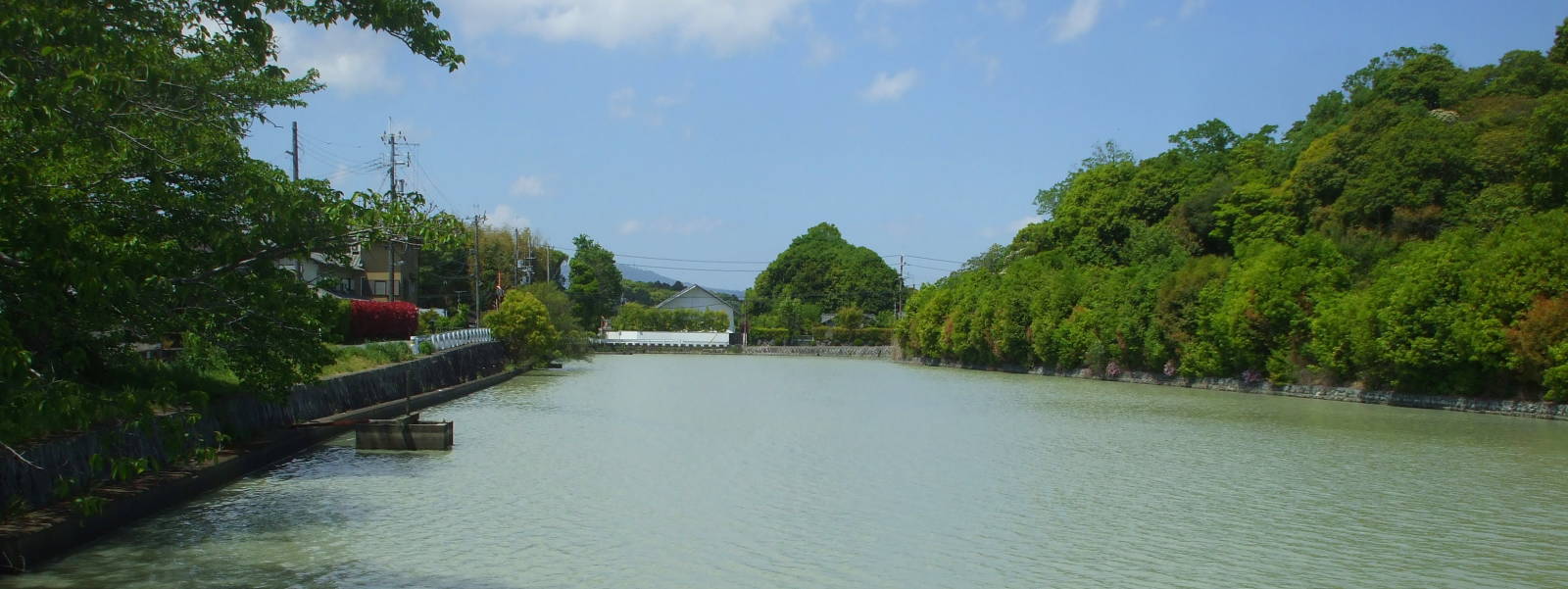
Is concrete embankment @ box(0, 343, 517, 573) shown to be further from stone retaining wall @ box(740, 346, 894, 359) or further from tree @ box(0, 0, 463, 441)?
stone retaining wall @ box(740, 346, 894, 359)

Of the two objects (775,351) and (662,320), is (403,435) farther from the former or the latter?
(662,320)

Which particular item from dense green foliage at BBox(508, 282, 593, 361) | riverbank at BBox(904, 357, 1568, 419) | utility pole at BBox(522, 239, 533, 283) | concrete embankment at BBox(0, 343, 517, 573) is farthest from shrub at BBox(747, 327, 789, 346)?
concrete embankment at BBox(0, 343, 517, 573)

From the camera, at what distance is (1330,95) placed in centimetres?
5912

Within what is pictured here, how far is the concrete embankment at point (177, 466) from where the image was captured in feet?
29.1

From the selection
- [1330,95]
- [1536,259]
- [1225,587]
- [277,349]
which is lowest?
[1225,587]

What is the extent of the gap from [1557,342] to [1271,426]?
6.56 metres

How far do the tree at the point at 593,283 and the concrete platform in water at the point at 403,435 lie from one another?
54444mm

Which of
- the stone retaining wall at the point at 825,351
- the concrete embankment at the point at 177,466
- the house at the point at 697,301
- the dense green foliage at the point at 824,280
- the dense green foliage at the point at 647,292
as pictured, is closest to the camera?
the concrete embankment at the point at 177,466

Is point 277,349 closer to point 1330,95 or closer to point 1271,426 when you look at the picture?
point 1271,426

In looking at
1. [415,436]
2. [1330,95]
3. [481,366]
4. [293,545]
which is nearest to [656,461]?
[415,436]

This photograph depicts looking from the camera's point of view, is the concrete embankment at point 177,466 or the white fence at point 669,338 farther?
the white fence at point 669,338

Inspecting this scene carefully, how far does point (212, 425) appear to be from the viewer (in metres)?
13.4

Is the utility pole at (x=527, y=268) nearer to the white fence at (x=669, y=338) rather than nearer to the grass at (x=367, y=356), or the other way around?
the white fence at (x=669, y=338)

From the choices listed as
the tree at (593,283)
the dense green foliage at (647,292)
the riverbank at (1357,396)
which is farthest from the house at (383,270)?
the dense green foliage at (647,292)
